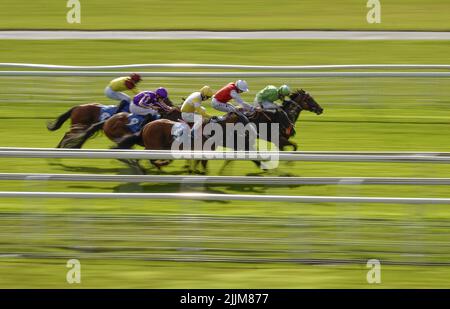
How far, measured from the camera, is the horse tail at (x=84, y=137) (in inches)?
474

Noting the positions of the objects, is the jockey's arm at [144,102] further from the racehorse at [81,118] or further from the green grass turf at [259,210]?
the racehorse at [81,118]

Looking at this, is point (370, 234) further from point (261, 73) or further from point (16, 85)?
point (16, 85)

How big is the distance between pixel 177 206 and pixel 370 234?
61.7 inches

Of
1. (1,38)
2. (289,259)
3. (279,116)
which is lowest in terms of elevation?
(289,259)

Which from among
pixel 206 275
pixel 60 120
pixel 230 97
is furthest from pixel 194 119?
pixel 206 275

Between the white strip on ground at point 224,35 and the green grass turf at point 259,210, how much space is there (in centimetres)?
500

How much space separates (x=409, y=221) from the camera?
7.35 meters

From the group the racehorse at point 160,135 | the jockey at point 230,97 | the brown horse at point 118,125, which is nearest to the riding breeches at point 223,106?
the jockey at point 230,97

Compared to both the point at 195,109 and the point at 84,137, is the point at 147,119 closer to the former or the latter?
the point at 195,109

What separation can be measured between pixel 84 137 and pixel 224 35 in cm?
809

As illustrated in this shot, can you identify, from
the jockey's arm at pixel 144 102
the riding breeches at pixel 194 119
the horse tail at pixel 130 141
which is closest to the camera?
the riding breeches at pixel 194 119
